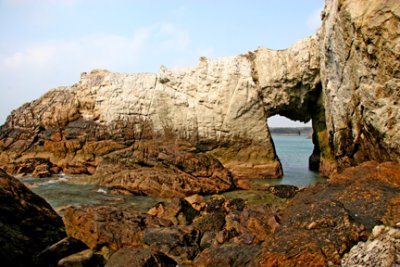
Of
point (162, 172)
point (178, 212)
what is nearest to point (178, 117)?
point (162, 172)

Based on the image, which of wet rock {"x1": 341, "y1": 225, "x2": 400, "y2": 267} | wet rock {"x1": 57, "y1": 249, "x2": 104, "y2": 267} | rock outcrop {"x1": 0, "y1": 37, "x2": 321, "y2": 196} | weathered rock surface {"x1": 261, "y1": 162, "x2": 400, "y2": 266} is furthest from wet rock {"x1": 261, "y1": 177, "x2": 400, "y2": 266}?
rock outcrop {"x1": 0, "y1": 37, "x2": 321, "y2": 196}

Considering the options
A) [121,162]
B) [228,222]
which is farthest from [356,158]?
[121,162]

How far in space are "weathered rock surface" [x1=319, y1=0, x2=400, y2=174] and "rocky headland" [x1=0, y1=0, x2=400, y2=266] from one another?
0.20ft

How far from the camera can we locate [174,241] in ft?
32.6

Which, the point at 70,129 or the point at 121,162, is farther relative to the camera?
the point at 70,129

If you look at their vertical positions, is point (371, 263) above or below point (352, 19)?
below

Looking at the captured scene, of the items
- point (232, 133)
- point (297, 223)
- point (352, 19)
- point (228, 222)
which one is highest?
point (352, 19)

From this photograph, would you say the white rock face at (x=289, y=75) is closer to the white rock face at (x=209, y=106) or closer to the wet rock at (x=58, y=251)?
the white rock face at (x=209, y=106)

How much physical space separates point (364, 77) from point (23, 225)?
525 inches

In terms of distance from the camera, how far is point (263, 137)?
2527 centimetres

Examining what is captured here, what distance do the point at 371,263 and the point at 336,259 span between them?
0.75 meters

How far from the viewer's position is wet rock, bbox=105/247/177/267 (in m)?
8.02

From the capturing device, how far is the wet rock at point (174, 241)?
31.1ft

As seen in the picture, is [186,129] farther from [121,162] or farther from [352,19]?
[352,19]
